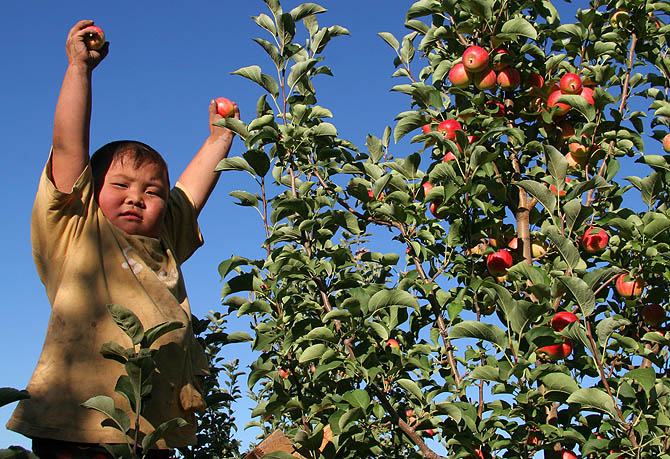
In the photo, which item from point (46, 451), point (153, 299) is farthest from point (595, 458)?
point (46, 451)

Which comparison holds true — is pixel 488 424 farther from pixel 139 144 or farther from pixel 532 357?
pixel 139 144

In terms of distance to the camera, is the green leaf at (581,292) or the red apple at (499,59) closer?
the green leaf at (581,292)

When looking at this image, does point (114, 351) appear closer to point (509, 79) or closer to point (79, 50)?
point (79, 50)

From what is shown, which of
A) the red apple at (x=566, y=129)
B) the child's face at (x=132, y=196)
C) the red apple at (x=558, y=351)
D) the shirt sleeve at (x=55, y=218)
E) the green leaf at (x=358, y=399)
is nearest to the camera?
the green leaf at (x=358, y=399)

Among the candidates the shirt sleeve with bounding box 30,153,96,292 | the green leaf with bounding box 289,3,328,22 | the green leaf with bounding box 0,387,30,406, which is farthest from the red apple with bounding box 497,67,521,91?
the green leaf with bounding box 0,387,30,406

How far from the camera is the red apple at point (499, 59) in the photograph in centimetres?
301

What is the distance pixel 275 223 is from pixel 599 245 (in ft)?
4.54

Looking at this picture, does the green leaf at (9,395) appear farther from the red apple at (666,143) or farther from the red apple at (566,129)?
the red apple at (666,143)

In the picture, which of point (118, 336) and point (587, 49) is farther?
point (587, 49)

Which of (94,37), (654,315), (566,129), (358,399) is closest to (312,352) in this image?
(358,399)

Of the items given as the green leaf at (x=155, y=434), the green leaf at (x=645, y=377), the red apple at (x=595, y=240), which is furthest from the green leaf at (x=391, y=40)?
the green leaf at (x=155, y=434)

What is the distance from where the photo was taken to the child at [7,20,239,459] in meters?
2.22

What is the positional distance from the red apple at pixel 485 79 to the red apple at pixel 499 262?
2.43 ft

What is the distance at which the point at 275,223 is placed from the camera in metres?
2.66
